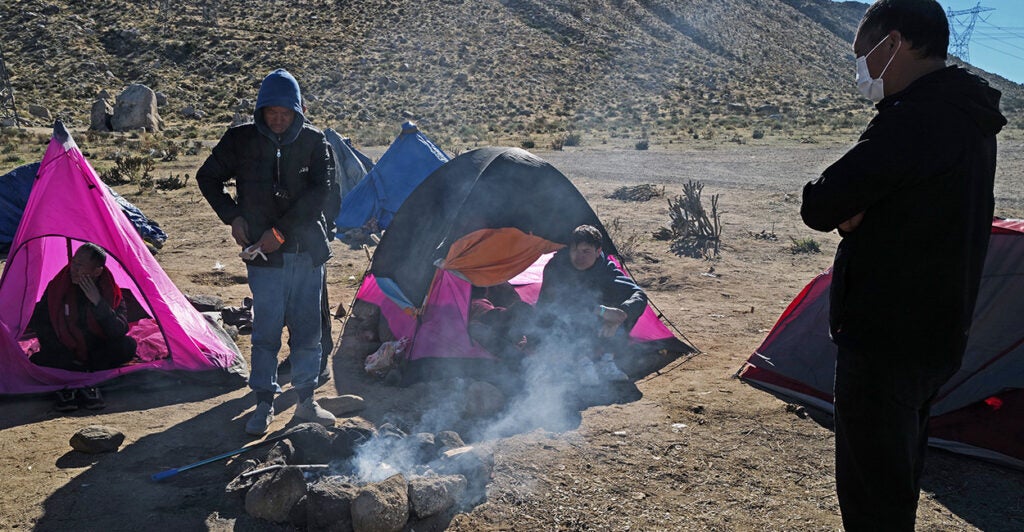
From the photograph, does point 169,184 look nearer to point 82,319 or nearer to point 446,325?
point 82,319

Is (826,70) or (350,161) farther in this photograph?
(826,70)

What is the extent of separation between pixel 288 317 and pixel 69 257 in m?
1.96

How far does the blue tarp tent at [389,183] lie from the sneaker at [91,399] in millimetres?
5823

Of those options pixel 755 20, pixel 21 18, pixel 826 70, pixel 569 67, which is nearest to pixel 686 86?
pixel 569 67

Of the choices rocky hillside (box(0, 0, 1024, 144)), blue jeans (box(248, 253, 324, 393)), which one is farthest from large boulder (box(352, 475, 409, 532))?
rocky hillside (box(0, 0, 1024, 144))

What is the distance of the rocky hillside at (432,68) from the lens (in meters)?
33.0

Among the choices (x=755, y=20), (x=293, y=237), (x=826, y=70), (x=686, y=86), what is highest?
(x=755, y=20)

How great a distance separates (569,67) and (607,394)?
42.6 meters

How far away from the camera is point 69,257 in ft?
17.0

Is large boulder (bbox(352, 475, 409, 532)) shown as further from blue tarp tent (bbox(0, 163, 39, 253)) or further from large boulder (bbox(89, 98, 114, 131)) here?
large boulder (bbox(89, 98, 114, 131))

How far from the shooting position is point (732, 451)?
14.1 feet

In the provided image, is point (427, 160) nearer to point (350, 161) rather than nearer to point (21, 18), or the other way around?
point (350, 161)

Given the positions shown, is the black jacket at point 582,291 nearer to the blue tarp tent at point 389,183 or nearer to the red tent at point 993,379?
the red tent at point 993,379

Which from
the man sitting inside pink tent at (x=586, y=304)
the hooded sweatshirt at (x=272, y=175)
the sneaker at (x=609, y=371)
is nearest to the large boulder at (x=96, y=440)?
the hooded sweatshirt at (x=272, y=175)
